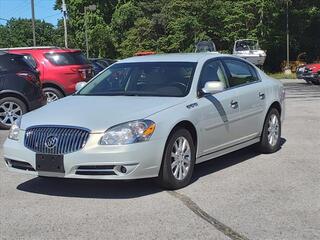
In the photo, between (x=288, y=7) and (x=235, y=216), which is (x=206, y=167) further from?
(x=288, y=7)

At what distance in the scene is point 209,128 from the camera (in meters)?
6.98

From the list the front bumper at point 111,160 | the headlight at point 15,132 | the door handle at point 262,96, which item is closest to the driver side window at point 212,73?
the door handle at point 262,96

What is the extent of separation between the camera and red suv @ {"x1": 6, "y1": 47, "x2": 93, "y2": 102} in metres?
14.0

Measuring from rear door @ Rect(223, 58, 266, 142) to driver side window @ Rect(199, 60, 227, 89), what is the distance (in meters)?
0.16

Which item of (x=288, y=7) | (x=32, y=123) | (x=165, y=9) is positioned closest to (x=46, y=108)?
(x=32, y=123)

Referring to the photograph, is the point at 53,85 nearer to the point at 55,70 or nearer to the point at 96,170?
the point at 55,70

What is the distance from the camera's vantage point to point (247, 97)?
787cm

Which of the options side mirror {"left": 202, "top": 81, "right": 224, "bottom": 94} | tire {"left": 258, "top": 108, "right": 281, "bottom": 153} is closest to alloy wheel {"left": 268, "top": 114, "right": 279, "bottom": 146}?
tire {"left": 258, "top": 108, "right": 281, "bottom": 153}

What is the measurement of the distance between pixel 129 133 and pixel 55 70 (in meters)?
8.52

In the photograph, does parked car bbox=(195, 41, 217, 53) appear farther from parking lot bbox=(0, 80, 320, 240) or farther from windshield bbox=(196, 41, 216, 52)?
parking lot bbox=(0, 80, 320, 240)

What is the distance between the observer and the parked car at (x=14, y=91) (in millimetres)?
11633

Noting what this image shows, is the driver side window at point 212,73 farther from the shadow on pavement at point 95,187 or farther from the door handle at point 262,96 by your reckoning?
the shadow on pavement at point 95,187

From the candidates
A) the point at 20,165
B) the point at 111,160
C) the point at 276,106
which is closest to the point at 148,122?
the point at 111,160

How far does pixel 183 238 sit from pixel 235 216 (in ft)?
2.65
